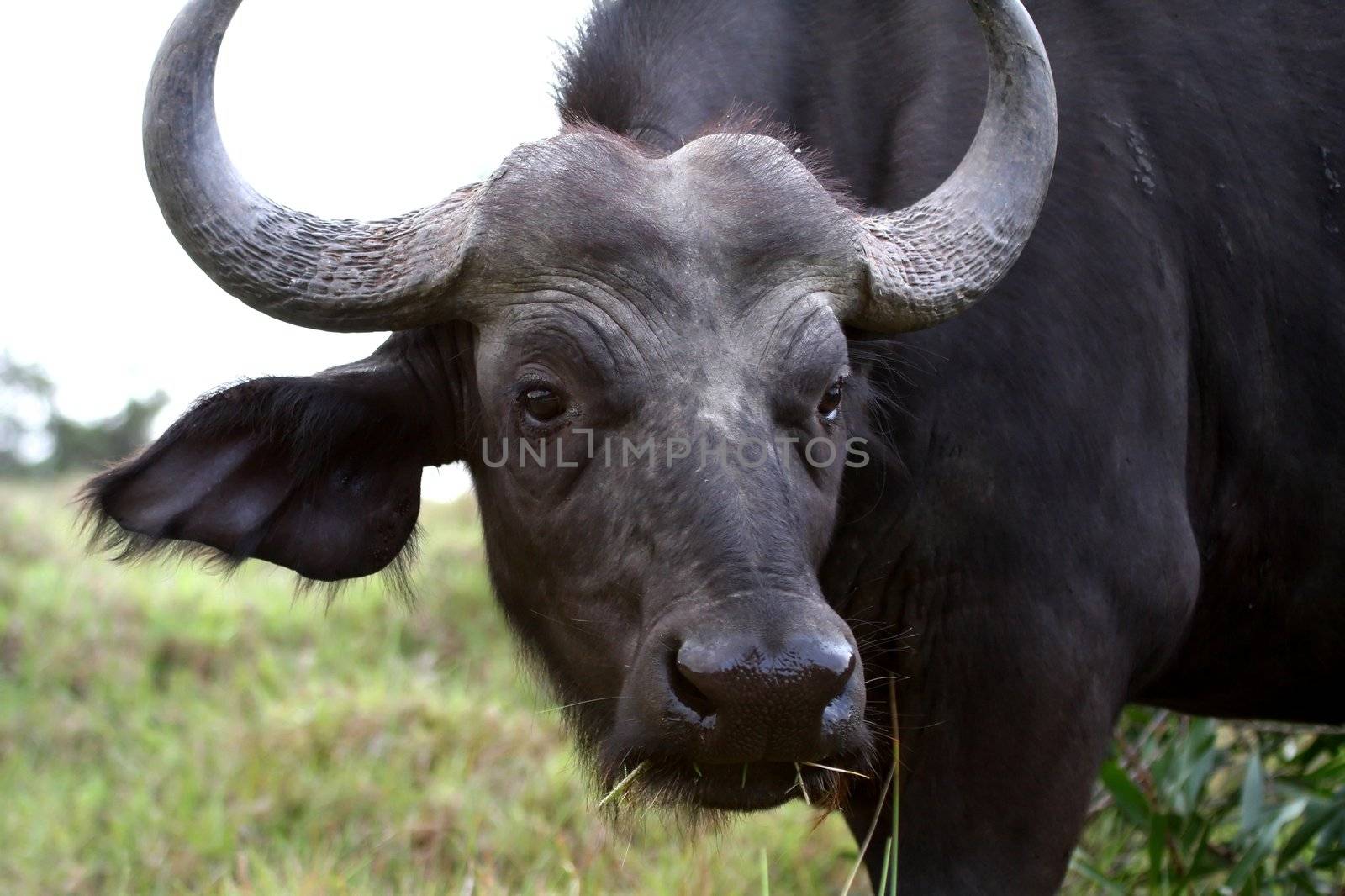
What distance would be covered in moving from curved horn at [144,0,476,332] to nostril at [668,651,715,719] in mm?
1011

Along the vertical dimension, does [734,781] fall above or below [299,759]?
above

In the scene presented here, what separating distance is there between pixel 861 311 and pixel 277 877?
2764mm

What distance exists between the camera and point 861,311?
309cm

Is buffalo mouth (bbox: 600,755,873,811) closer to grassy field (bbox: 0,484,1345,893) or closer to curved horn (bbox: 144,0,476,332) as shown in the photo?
grassy field (bbox: 0,484,1345,893)

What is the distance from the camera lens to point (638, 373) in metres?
2.80

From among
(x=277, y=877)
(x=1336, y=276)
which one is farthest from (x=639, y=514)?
(x=277, y=877)

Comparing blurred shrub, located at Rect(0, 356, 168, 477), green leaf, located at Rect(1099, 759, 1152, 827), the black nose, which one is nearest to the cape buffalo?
the black nose

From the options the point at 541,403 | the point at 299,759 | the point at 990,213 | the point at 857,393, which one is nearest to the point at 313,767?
the point at 299,759

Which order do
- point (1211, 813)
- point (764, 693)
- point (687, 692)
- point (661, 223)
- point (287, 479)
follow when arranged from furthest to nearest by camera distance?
point (1211, 813) < point (287, 479) < point (661, 223) < point (687, 692) < point (764, 693)

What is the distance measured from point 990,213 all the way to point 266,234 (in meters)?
1.61

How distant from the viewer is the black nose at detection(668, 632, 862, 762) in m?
2.41

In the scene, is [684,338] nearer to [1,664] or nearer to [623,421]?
[623,421]

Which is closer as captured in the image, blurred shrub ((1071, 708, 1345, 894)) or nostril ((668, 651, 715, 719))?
nostril ((668, 651, 715, 719))

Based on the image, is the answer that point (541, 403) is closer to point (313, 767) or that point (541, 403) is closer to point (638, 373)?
point (638, 373)
